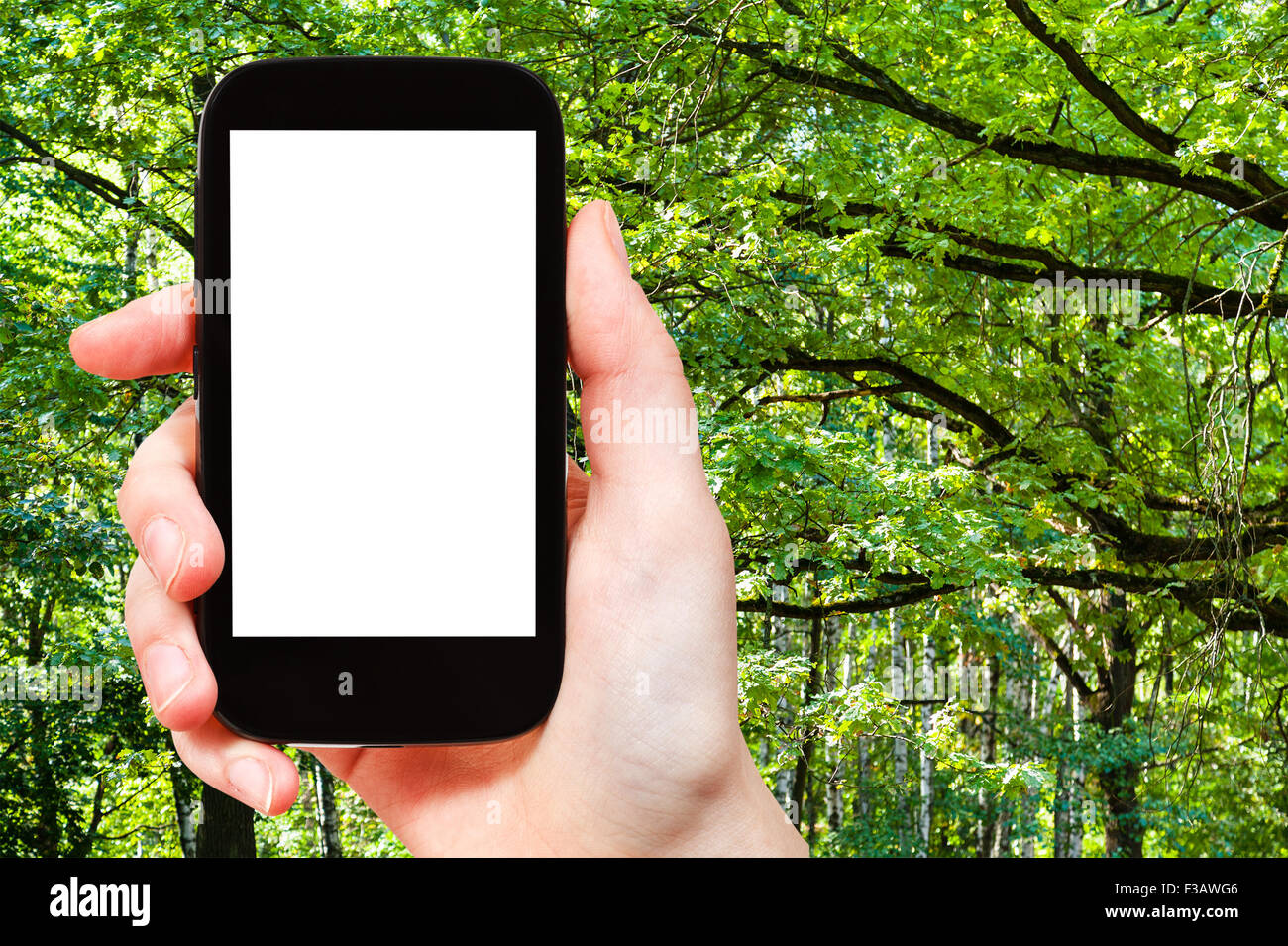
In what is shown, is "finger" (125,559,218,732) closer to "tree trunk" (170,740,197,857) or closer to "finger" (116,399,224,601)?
"finger" (116,399,224,601)

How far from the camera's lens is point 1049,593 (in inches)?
412

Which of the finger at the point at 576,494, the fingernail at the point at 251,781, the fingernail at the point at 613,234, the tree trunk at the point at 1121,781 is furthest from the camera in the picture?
the tree trunk at the point at 1121,781

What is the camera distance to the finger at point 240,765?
5.49 ft

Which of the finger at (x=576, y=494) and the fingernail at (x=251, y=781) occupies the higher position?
the finger at (x=576, y=494)

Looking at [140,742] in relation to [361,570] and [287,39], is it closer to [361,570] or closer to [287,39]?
[287,39]

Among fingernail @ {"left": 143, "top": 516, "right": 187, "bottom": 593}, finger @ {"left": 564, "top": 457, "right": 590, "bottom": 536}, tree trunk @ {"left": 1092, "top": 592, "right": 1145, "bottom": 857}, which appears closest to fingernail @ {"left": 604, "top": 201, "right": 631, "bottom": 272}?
finger @ {"left": 564, "top": 457, "right": 590, "bottom": 536}

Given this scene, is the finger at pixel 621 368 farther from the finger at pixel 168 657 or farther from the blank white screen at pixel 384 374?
the finger at pixel 168 657

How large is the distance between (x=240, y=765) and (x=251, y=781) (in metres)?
0.04

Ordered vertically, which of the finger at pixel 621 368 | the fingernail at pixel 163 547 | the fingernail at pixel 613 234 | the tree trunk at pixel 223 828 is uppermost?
the fingernail at pixel 613 234

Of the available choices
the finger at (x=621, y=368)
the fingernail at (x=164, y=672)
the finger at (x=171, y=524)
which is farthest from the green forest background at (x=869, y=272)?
the fingernail at (x=164, y=672)

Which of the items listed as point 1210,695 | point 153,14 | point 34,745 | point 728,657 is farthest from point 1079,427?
point 34,745

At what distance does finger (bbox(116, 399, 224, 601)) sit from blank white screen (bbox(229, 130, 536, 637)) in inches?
2.8

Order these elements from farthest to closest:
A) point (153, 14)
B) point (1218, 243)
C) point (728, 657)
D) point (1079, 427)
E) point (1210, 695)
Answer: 1. point (1218, 243)
2. point (1079, 427)
3. point (153, 14)
4. point (1210, 695)
5. point (728, 657)

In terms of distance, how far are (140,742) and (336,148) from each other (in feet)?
32.0
